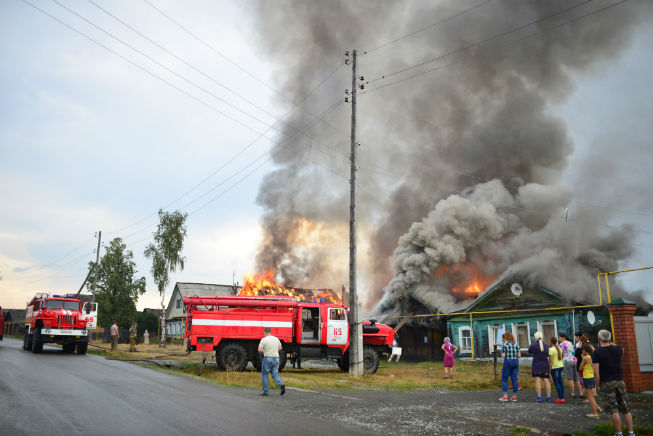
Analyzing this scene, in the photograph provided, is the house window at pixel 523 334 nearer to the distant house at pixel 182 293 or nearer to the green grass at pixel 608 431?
the green grass at pixel 608 431

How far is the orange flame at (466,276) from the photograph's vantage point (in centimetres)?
3687

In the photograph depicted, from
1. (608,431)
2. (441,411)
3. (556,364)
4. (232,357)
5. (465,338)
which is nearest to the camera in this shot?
(608,431)

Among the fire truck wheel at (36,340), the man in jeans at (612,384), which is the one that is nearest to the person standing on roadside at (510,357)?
the man in jeans at (612,384)

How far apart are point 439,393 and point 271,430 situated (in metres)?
7.72

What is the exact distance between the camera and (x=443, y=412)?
954cm

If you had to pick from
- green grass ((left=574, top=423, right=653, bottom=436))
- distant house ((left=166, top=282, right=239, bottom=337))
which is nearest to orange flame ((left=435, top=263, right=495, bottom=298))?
distant house ((left=166, top=282, right=239, bottom=337))

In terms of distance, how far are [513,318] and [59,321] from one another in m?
23.1

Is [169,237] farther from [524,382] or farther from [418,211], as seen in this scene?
[524,382]

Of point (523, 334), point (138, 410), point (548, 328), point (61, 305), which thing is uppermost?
point (61, 305)

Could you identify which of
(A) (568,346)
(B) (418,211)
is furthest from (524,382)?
(B) (418,211)

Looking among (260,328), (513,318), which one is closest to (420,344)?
(513,318)

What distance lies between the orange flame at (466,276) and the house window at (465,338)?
8862mm

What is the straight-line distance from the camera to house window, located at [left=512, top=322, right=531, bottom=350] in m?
24.6

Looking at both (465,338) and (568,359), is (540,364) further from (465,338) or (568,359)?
(465,338)
